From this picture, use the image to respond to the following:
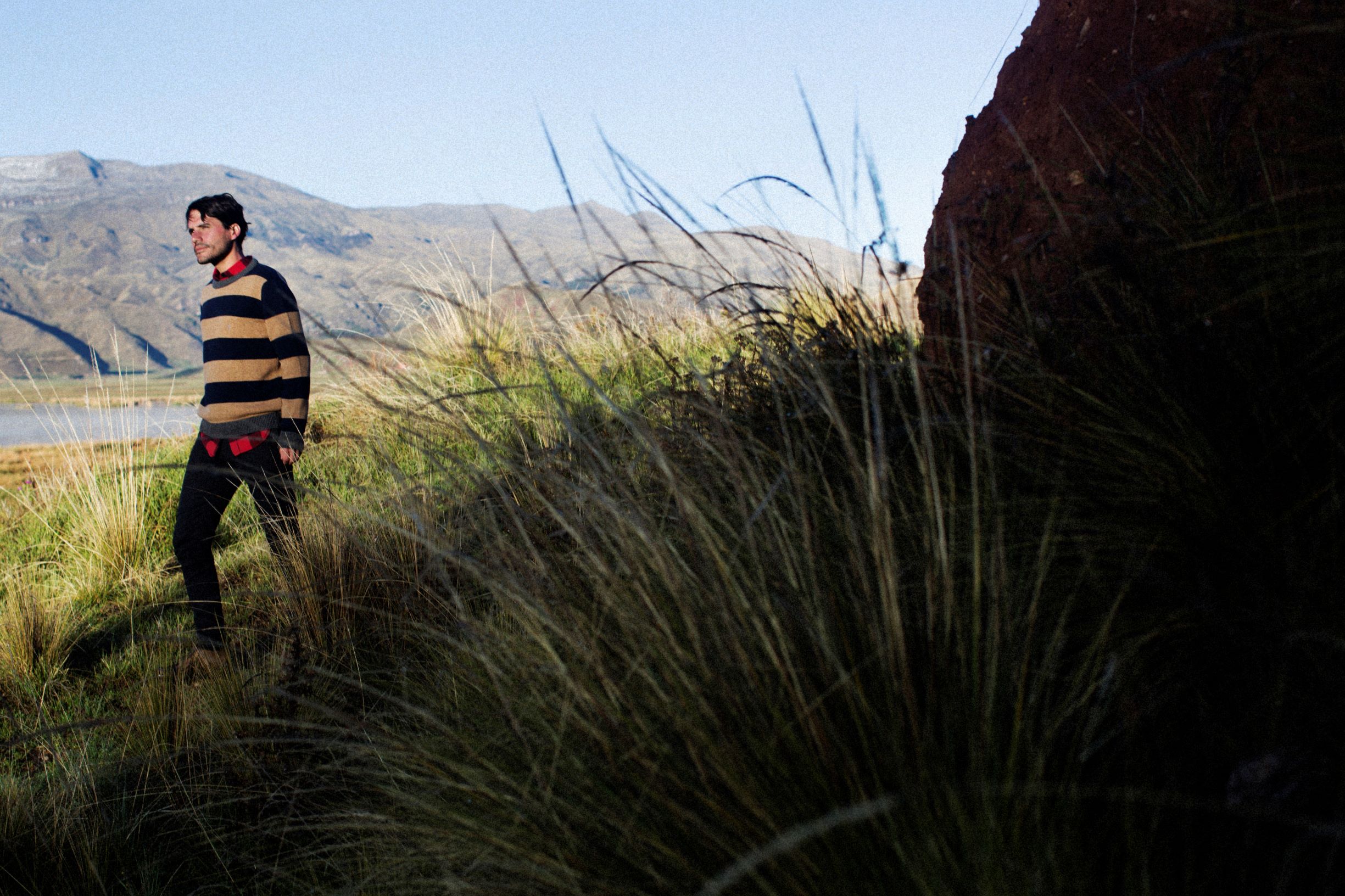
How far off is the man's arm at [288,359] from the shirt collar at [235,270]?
0.17 metres

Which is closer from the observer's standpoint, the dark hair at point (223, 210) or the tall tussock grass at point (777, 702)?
the tall tussock grass at point (777, 702)

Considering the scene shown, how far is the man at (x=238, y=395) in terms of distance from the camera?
11.5 ft

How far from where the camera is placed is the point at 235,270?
12.3 feet

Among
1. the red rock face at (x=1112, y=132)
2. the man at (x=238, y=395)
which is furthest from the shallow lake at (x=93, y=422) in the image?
the red rock face at (x=1112, y=132)

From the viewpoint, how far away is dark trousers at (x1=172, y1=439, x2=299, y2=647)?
3.41m

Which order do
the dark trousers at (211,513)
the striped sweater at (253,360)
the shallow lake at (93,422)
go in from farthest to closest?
the shallow lake at (93,422)
the striped sweater at (253,360)
the dark trousers at (211,513)

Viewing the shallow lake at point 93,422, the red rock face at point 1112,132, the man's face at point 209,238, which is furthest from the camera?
the shallow lake at point 93,422

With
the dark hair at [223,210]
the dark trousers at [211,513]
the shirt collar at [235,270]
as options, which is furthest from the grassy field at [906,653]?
the dark hair at [223,210]

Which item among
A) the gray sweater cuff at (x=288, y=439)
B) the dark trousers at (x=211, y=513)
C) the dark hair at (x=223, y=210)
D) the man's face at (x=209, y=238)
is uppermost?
the dark hair at (x=223, y=210)

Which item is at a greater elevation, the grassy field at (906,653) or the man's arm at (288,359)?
the man's arm at (288,359)

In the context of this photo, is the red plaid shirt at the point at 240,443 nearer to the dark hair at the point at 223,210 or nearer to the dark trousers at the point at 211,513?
the dark trousers at the point at 211,513

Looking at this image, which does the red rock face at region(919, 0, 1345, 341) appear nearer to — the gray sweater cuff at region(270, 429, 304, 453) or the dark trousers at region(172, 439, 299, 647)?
the gray sweater cuff at region(270, 429, 304, 453)

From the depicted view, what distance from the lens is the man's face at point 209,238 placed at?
3697 millimetres

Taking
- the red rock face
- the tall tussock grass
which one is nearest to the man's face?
the tall tussock grass
